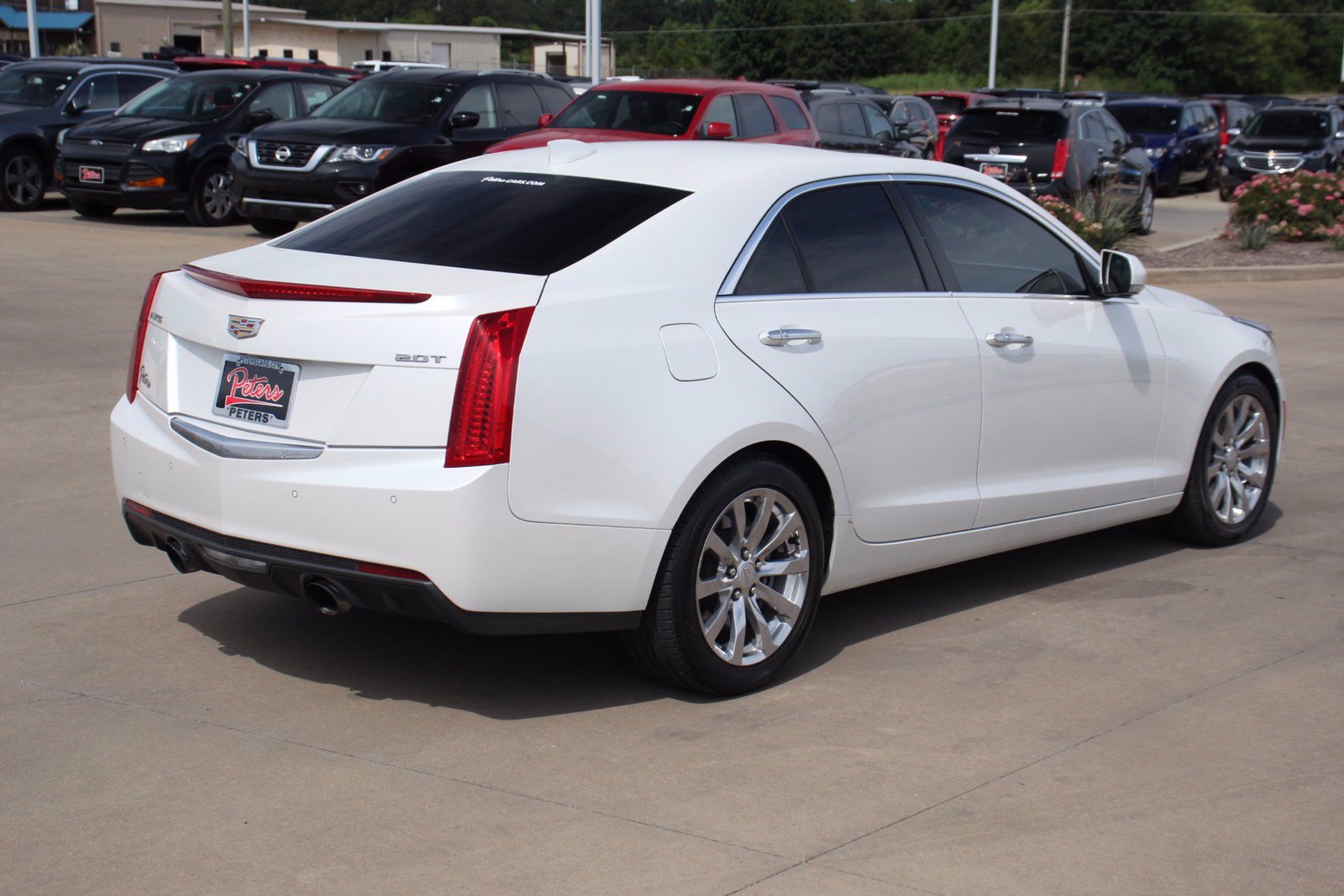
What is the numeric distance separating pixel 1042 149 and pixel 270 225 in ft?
30.6

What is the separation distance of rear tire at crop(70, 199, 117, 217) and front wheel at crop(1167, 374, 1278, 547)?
1604 cm

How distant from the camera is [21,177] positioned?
802 inches

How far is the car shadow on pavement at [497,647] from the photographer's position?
496 centimetres

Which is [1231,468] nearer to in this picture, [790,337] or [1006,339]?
[1006,339]

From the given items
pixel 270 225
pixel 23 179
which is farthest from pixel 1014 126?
pixel 23 179

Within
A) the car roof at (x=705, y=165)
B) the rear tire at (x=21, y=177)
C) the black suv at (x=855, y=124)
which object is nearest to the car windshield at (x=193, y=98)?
the rear tire at (x=21, y=177)

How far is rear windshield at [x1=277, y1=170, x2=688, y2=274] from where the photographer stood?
15.8 feet

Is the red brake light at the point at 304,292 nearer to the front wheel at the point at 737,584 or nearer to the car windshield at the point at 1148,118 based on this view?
the front wheel at the point at 737,584

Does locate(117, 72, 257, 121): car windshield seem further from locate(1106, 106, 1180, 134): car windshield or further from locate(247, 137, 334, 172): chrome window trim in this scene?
locate(1106, 106, 1180, 134): car windshield

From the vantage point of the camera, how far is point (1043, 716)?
4852 millimetres

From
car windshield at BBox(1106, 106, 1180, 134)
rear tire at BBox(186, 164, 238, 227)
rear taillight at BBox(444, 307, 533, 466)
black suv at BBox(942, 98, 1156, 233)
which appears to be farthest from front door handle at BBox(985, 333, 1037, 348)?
car windshield at BBox(1106, 106, 1180, 134)

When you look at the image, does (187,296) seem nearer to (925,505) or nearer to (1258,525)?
(925,505)

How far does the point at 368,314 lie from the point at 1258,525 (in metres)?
4.71

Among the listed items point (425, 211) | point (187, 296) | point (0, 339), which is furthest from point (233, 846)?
point (0, 339)
